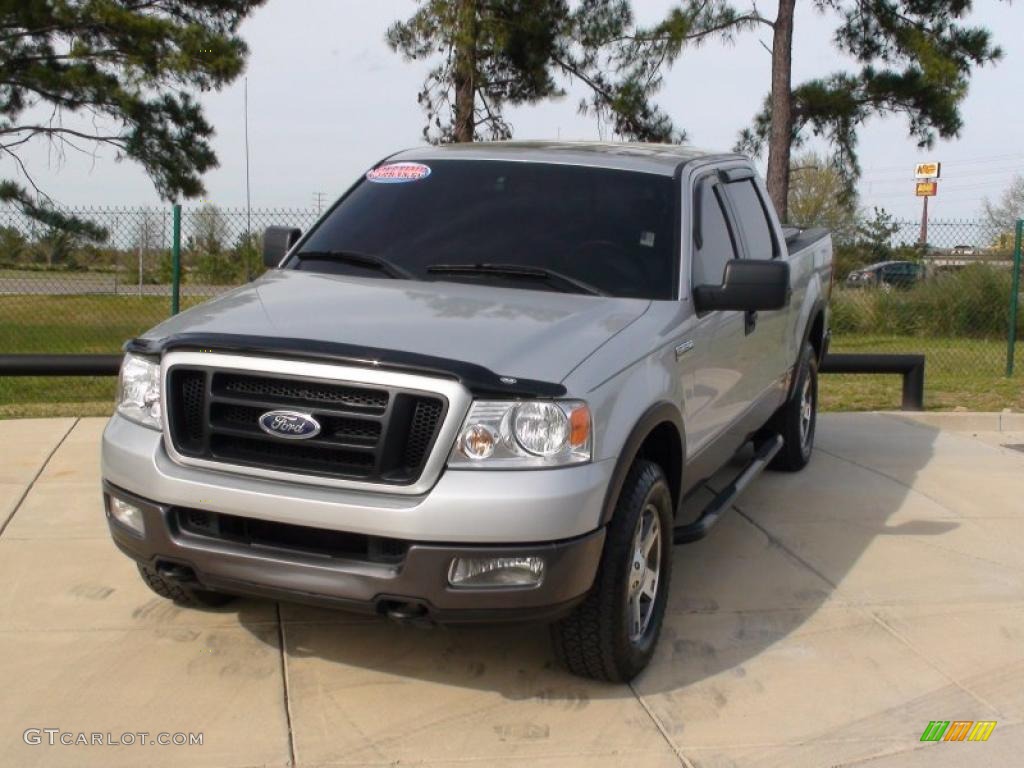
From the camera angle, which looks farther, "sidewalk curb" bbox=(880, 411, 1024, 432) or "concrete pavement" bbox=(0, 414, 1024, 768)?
"sidewalk curb" bbox=(880, 411, 1024, 432)

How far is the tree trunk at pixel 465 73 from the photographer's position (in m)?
15.0

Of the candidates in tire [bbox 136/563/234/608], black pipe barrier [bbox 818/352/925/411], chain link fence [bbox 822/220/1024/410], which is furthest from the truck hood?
chain link fence [bbox 822/220/1024/410]

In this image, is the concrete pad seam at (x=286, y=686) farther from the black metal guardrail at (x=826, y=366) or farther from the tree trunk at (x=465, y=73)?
the tree trunk at (x=465, y=73)

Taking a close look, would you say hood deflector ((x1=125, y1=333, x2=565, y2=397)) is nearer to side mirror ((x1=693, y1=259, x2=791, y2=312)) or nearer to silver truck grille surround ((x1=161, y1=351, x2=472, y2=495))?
silver truck grille surround ((x1=161, y1=351, x2=472, y2=495))

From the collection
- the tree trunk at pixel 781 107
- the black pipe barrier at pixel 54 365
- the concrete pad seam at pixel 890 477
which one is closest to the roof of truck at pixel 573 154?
the concrete pad seam at pixel 890 477

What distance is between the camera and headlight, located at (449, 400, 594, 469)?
12.7ft

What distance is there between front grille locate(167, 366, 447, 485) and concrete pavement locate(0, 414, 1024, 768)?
0.76 m

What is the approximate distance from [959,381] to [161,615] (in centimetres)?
986

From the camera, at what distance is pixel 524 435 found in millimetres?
Answer: 3924

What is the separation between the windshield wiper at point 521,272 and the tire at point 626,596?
82 cm

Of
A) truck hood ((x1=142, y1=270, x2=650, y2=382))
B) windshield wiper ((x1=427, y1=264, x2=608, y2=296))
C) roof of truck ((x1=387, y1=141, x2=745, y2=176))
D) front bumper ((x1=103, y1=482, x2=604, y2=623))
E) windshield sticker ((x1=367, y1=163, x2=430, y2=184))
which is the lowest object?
front bumper ((x1=103, y1=482, x2=604, y2=623))

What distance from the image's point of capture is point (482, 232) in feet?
17.4

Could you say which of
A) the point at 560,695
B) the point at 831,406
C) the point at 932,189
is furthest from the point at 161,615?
the point at 932,189

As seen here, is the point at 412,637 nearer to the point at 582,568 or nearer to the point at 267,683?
the point at 267,683
